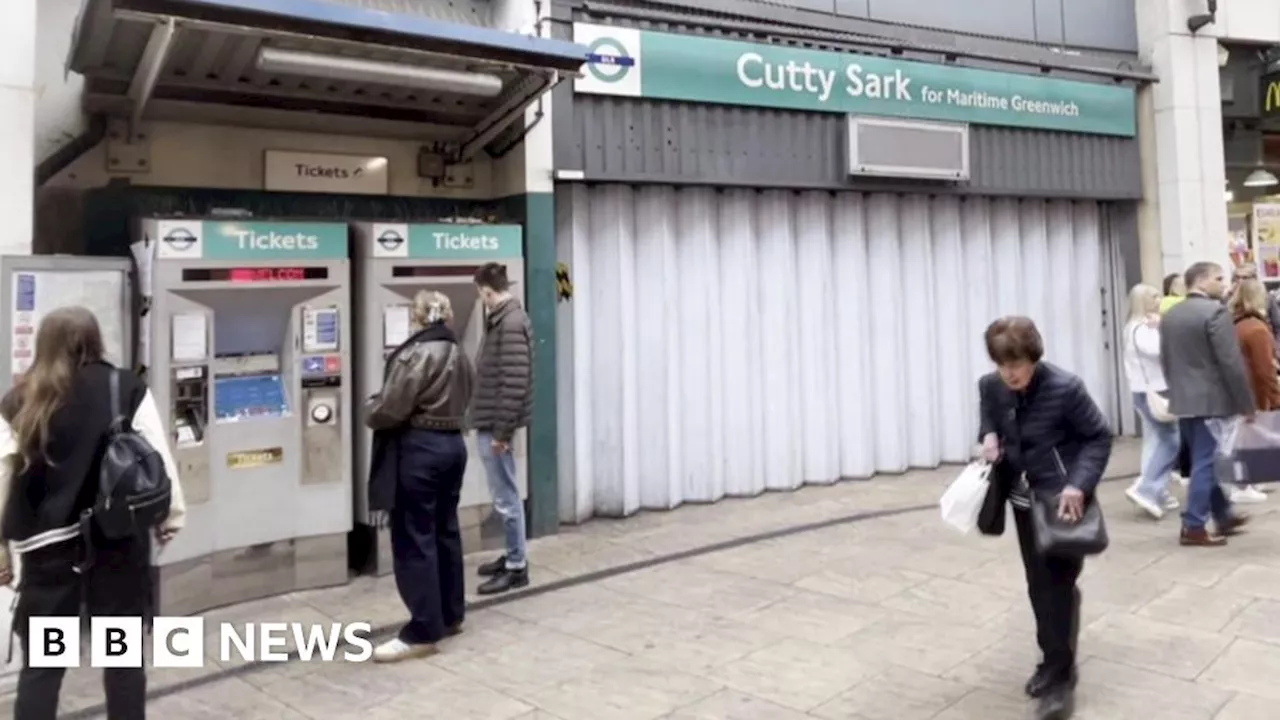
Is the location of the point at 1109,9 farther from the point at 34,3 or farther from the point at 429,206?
the point at 34,3

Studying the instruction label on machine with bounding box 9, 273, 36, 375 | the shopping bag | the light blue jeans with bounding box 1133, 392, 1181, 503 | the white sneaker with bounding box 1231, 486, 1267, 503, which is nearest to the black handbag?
the shopping bag

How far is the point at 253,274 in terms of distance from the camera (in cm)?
509

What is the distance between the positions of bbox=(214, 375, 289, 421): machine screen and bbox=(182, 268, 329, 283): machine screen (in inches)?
21.6

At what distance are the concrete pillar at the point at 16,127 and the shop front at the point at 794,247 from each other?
3107 mm

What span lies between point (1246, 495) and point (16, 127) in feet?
27.7

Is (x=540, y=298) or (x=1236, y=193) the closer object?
(x=540, y=298)

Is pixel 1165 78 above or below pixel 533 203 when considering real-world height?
above

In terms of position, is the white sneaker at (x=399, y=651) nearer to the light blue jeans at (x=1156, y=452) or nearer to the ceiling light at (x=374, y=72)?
the ceiling light at (x=374, y=72)

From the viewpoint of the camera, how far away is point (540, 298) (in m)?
6.52

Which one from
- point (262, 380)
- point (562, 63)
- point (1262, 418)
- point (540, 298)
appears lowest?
point (1262, 418)

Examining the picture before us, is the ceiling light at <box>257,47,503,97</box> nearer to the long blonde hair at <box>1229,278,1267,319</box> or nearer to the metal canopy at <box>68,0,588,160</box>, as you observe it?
the metal canopy at <box>68,0,588,160</box>

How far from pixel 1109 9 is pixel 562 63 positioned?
704cm

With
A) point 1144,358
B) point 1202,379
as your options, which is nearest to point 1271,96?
point 1144,358

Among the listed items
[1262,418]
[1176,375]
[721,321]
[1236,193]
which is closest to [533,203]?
[721,321]
